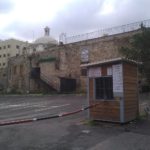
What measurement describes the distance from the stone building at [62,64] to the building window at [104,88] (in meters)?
19.7

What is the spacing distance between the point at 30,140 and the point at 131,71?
17.6ft

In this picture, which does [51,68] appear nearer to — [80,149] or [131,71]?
[131,71]

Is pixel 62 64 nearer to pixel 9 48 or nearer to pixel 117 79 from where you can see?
pixel 117 79

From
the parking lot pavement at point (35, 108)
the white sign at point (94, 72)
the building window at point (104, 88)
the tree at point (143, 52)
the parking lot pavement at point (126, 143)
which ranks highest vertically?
the tree at point (143, 52)

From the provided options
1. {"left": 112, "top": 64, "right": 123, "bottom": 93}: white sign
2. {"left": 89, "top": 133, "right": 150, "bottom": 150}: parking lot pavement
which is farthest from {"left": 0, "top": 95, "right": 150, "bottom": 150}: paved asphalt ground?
{"left": 112, "top": 64, "right": 123, "bottom": 93}: white sign

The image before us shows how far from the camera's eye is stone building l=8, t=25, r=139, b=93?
3441 centimetres

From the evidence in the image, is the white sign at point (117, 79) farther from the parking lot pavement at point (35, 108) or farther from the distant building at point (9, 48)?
the distant building at point (9, 48)

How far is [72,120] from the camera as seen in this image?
12.2 metres

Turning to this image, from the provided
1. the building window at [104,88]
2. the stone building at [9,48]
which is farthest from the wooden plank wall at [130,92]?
the stone building at [9,48]

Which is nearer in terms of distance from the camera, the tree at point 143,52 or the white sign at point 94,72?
the white sign at point 94,72

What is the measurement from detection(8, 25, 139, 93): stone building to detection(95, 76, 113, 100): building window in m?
19.7

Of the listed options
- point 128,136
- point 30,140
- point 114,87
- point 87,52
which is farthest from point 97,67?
point 87,52

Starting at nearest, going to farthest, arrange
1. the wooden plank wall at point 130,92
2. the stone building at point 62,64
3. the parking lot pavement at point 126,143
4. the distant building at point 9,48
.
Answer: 1. the parking lot pavement at point 126,143
2. the wooden plank wall at point 130,92
3. the stone building at point 62,64
4. the distant building at point 9,48

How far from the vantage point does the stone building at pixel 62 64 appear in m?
34.4
